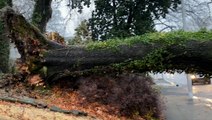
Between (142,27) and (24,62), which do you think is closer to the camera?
(24,62)

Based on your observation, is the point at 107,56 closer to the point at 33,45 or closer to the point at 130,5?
the point at 33,45

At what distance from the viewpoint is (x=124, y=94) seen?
13.9m

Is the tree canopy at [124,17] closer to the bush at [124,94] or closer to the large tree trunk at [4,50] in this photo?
the large tree trunk at [4,50]

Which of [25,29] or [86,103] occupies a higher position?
[25,29]

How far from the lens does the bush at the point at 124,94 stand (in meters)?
13.5

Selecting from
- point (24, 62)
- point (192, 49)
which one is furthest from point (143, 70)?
point (24, 62)

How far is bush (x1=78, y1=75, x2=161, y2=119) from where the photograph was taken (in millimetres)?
13479

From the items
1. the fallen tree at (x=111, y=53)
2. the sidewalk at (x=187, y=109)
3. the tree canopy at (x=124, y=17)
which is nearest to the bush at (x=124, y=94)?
the fallen tree at (x=111, y=53)

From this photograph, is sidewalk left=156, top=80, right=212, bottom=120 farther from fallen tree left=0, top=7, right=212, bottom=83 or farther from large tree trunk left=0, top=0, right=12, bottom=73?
large tree trunk left=0, top=0, right=12, bottom=73

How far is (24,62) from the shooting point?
13164mm

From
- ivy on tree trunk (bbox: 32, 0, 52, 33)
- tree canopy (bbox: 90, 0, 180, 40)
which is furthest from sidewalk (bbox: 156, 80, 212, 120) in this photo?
ivy on tree trunk (bbox: 32, 0, 52, 33)

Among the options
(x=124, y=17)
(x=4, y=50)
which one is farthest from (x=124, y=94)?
(x=124, y=17)

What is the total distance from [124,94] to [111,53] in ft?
5.58

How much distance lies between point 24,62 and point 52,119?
14.1 ft
